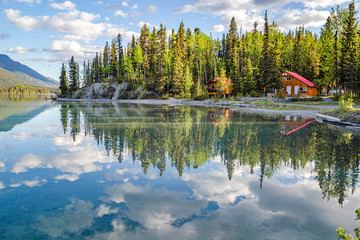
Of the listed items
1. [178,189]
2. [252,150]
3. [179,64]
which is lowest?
[178,189]

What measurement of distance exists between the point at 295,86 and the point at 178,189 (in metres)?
56.7

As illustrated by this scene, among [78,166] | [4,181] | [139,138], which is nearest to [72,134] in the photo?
[139,138]

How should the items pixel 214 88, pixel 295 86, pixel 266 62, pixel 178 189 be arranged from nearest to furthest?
pixel 178 189 → pixel 266 62 → pixel 295 86 → pixel 214 88

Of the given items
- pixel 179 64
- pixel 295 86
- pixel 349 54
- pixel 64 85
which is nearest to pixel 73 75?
pixel 64 85

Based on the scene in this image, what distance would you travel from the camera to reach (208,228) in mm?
5324

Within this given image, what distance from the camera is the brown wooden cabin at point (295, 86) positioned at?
55.5 m

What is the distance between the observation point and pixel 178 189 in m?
7.54

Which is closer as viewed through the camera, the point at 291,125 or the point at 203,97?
the point at 291,125

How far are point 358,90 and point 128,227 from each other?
4935cm

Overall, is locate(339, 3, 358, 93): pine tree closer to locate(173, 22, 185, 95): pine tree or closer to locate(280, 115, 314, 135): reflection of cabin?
locate(280, 115, 314, 135): reflection of cabin

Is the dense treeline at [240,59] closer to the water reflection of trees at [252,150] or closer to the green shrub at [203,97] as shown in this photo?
the green shrub at [203,97]

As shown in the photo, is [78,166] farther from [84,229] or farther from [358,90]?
[358,90]

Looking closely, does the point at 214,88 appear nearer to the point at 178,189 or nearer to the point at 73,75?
the point at 178,189

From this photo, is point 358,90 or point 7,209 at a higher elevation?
point 358,90
